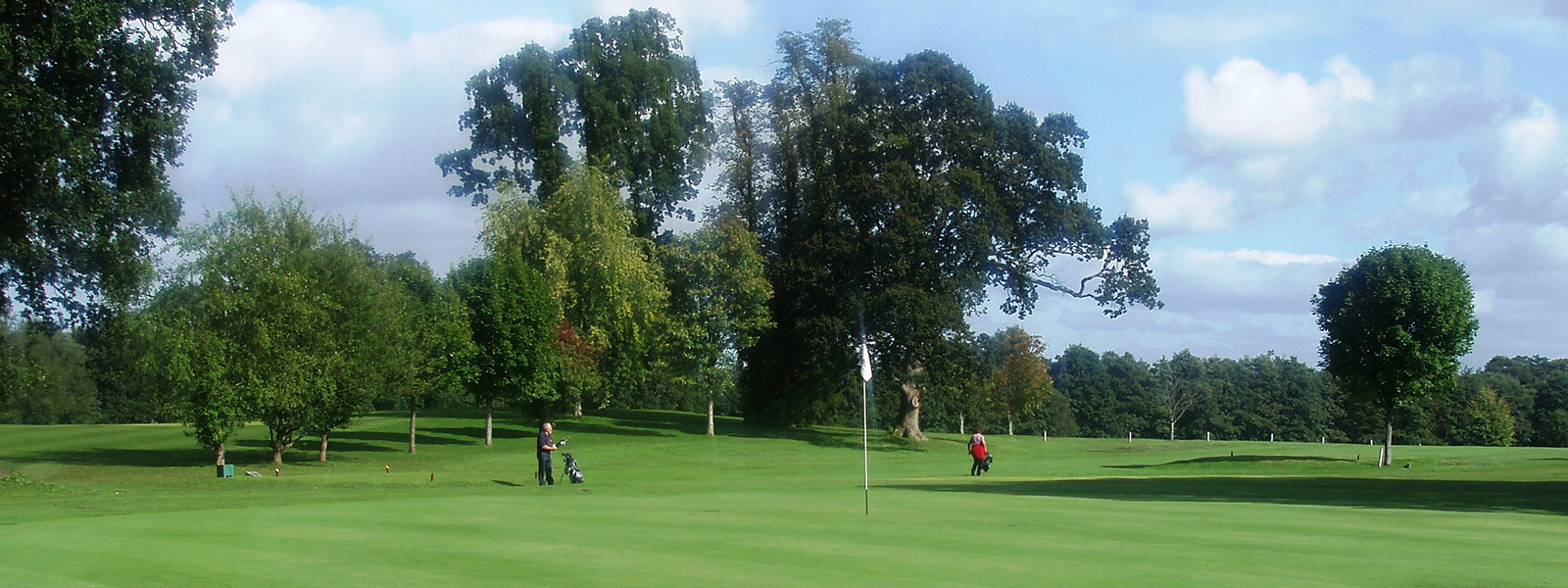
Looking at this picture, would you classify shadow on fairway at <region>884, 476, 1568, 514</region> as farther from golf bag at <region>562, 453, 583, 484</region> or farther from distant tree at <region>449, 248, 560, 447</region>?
distant tree at <region>449, 248, 560, 447</region>

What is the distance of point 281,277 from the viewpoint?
3853cm

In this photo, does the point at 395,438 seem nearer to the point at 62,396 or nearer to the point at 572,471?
the point at 572,471

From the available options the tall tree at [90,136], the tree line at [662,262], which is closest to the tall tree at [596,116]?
Result: the tree line at [662,262]

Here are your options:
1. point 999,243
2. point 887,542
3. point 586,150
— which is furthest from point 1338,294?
point 887,542

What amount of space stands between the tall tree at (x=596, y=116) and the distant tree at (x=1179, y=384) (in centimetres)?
6726

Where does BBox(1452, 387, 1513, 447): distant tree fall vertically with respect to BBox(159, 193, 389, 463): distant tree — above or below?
below

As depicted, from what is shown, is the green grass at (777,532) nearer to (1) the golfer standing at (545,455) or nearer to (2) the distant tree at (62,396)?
(1) the golfer standing at (545,455)

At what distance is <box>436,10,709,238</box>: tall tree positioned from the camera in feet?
183

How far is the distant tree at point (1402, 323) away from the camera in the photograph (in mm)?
41625

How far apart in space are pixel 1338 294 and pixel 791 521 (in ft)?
116

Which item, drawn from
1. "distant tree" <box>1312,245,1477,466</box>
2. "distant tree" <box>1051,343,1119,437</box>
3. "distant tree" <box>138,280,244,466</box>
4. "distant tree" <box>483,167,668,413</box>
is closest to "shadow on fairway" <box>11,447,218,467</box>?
"distant tree" <box>138,280,244,466</box>

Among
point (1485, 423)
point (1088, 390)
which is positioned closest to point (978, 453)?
point (1485, 423)

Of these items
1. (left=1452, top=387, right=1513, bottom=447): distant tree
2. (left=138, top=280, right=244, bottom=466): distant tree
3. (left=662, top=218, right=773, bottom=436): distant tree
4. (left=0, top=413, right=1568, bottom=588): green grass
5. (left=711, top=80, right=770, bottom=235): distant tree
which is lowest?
(left=1452, top=387, right=1513, bottom=447): distant tree

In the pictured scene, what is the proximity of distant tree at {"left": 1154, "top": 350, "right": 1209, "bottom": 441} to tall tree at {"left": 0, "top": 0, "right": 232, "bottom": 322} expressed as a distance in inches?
3693
